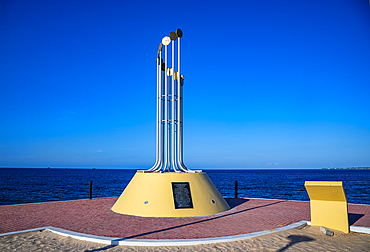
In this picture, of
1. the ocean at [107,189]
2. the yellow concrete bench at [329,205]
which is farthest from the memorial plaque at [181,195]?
the ocean at [107,189]

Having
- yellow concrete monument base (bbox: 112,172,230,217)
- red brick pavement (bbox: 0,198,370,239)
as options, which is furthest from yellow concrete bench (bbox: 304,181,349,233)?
yellow concrete monument base (bbox: 112,172,230,217)

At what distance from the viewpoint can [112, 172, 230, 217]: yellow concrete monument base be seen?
10492 mm

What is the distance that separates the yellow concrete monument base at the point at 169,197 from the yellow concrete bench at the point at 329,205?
13.0 ft

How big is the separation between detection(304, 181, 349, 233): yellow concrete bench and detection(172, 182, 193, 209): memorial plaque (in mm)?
4526

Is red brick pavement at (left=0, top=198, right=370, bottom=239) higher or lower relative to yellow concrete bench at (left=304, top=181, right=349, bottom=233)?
lower

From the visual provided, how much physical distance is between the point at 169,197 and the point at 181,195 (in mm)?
503

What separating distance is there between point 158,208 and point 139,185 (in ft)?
5.15

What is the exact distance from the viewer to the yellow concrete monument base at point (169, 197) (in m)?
10.5

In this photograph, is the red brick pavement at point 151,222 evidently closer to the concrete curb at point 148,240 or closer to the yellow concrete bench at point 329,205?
the concrete curb at point 148,240

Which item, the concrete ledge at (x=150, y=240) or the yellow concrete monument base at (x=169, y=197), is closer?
the concrete ledge at (x=150, y=240)

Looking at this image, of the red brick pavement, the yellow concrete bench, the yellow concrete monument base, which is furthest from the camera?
the yellow concrete monument base

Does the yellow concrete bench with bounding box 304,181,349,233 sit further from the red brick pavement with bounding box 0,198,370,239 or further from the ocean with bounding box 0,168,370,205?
the ocean with bounding box 0,168,370,205

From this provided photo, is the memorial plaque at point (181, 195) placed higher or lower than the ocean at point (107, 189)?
higher

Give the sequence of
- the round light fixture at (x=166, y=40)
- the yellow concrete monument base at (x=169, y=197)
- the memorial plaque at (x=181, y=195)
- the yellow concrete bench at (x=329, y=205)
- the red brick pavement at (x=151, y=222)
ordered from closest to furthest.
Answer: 1. the red brick pavement at (x=151, y=222)
2. the yellow concrete bench at (x=329, y=205)
3. the yellow concrete monument base at (x=169, y=197)
4. the memorial plaque at (x=181, y=195)
5. the round light fixture at (x=166, y=40)
